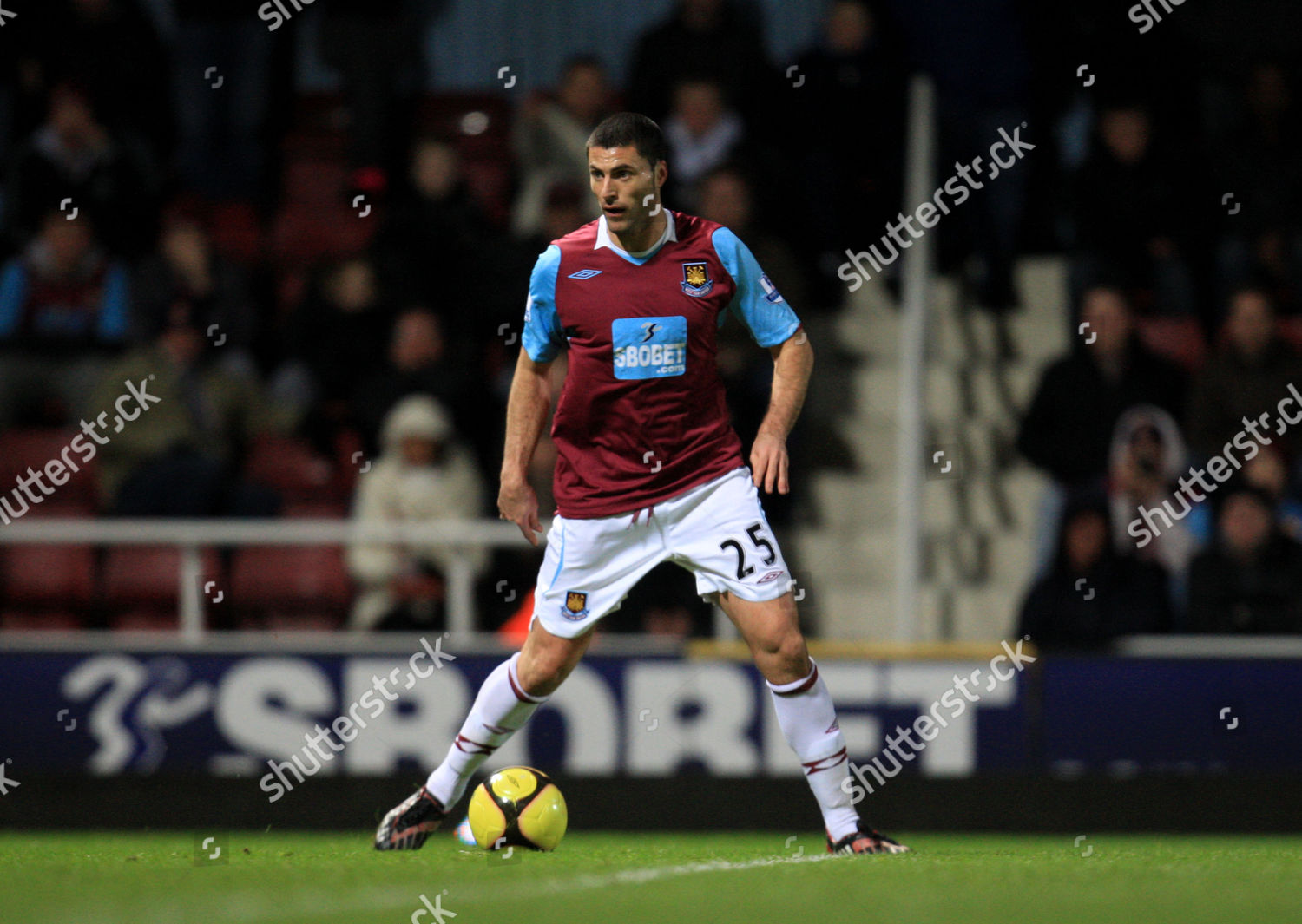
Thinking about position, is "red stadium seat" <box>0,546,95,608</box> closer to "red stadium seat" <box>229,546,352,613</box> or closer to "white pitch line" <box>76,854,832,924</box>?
"red stadium seat" <box>229,546,352,613</box>

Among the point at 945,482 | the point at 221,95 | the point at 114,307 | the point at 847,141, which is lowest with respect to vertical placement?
the point at 945,482

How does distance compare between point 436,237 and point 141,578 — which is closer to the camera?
point 141,578

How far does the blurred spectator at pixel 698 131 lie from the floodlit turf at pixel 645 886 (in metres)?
4.98

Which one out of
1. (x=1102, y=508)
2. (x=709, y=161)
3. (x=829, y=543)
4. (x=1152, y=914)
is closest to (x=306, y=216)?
(x=709, y=161)

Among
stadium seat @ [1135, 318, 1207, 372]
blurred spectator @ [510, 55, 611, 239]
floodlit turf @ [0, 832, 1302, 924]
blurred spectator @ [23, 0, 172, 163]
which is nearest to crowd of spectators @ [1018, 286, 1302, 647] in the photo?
stadium seat @ [1135, 318, 1207, 372]

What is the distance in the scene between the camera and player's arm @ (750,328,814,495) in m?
5.50

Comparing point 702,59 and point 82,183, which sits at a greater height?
point 702,59

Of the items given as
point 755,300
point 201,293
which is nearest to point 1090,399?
point 755,300

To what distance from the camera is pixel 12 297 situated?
35.3 ft

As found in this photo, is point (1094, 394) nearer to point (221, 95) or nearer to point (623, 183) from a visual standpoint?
point (623, 183)

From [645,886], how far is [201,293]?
6.21 meters

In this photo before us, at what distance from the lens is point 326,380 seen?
10.3m

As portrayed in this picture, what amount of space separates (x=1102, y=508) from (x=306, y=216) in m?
5.56

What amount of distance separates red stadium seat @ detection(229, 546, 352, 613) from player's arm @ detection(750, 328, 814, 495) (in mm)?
4293
